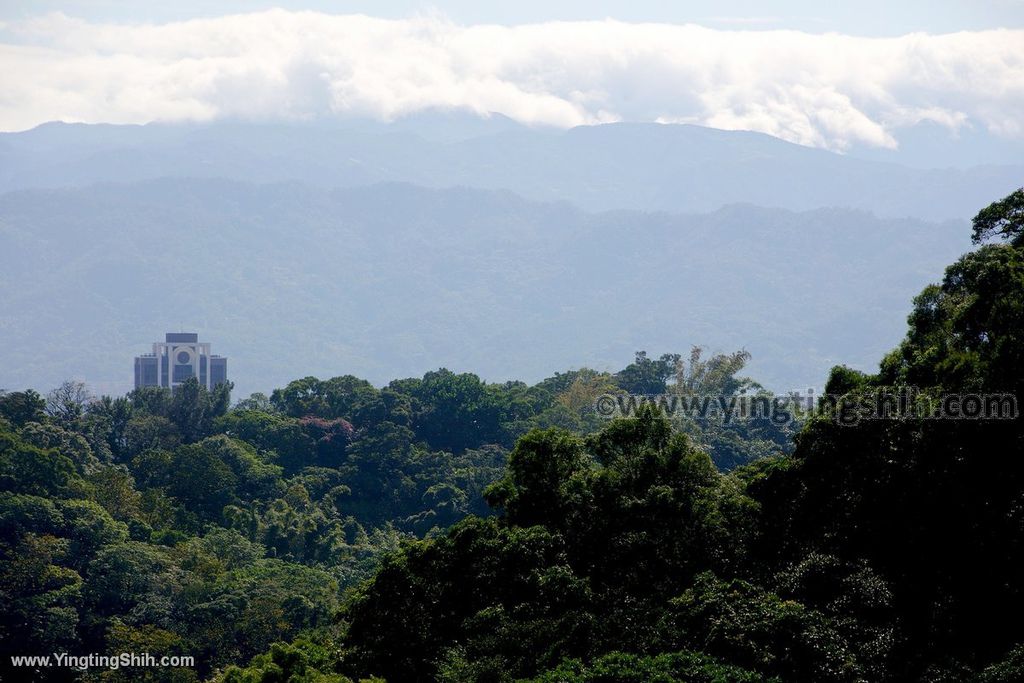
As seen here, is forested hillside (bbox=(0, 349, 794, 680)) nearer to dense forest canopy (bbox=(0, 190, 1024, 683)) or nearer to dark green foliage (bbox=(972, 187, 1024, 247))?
dense forest canopy (bbox=(0, 190, 1024, 683))

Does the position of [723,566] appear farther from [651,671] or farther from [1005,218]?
[1005,218]

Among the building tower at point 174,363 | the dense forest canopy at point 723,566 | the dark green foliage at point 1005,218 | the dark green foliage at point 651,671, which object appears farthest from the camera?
the building tower at point 174,363

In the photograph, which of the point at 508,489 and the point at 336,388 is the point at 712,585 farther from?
the point at 336,388

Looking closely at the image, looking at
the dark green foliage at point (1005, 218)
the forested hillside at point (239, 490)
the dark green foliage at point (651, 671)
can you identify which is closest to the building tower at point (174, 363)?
the forested hillside at point (239, 490)

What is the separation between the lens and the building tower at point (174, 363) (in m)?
127

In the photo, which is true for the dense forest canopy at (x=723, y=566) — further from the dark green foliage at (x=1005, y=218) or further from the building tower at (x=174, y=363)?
the building tower at (x=174, y=363)

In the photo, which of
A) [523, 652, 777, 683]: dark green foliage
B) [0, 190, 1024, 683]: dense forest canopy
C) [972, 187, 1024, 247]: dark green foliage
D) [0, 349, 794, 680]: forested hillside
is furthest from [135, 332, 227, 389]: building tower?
[523, 652, 777, 683]: dark green foliage

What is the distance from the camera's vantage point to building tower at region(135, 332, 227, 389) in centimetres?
12656

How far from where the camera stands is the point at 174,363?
126500mm

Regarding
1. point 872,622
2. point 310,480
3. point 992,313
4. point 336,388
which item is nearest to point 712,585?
point 872,622

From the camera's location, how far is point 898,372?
2547 cm

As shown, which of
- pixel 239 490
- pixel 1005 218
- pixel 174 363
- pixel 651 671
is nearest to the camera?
pixel 651 671

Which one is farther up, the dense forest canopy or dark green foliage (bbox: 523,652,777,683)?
the dense forest canopy

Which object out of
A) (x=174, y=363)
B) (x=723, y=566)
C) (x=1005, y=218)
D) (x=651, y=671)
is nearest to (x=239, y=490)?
(x=723, y=566)
